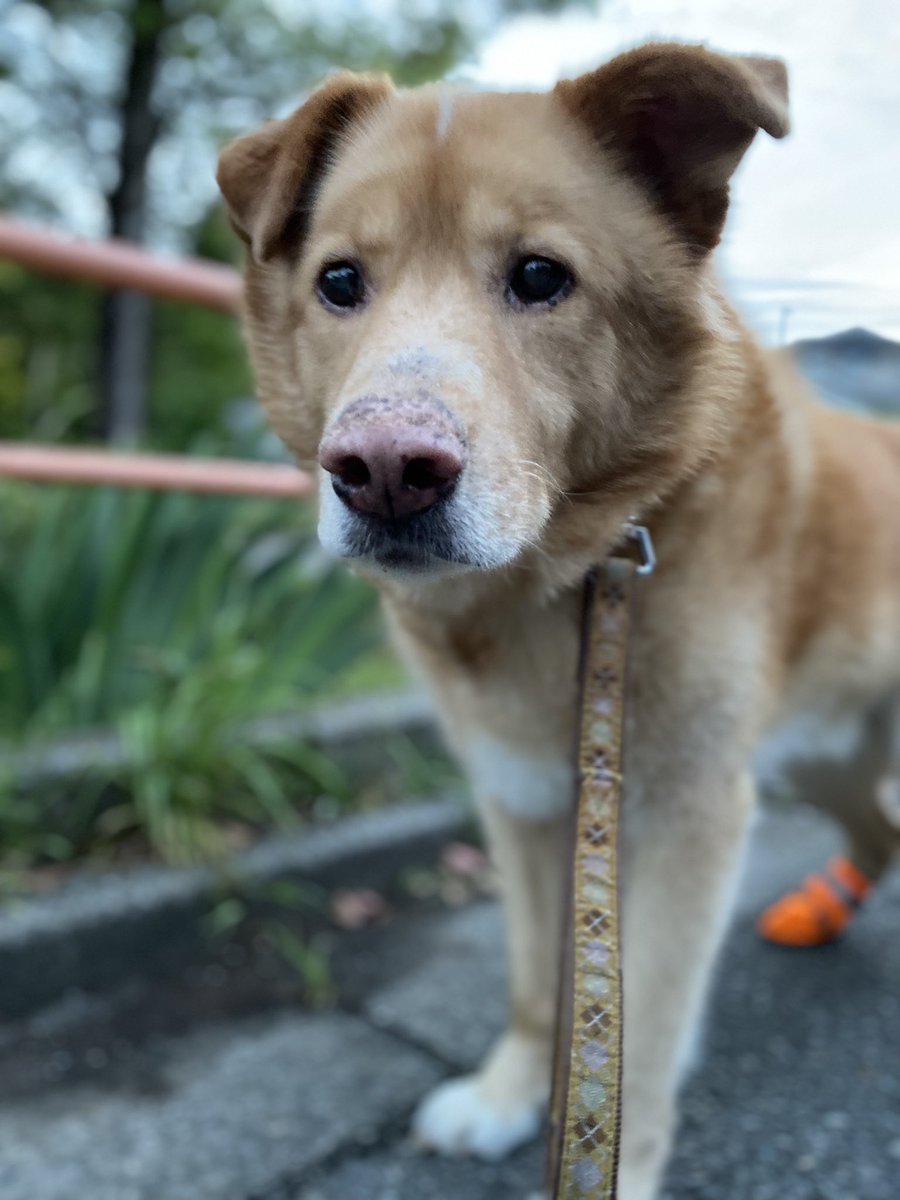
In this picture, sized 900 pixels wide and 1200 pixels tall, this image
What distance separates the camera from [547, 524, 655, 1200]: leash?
3.68ft

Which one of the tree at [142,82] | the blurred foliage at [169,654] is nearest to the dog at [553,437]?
the blurred foliage at [169,654]

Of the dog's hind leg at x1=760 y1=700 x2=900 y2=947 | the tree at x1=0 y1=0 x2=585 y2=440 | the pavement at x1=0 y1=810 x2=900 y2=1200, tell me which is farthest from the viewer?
the tree at x1=0 y1=0 x2=585 y2=440

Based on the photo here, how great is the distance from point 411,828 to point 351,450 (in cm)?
202

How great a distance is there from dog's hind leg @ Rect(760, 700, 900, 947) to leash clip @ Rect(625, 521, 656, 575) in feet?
3.86

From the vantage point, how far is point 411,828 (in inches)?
117

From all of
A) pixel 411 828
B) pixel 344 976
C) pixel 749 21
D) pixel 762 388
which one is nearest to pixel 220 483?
pixel 411 828

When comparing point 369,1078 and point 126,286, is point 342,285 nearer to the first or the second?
point 369,1078

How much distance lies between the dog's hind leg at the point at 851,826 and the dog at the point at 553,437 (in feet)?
1.94

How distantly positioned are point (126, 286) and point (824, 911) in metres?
2.51

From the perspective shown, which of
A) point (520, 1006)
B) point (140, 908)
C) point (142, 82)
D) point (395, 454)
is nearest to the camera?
point (395, 454)

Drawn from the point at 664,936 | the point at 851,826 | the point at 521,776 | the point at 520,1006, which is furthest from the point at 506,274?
the point at 851,826

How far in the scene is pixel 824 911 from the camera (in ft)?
8.47

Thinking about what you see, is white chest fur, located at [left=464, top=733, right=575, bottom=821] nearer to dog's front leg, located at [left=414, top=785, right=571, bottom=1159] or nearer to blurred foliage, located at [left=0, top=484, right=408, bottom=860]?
dog's front leg, located at [left=414, top=785, right=571, bottom=1159]

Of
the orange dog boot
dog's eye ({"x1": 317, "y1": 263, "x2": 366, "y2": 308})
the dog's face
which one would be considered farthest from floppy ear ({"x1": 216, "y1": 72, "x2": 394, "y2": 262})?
the orange dog boot
